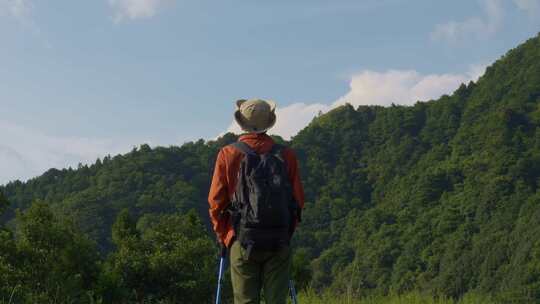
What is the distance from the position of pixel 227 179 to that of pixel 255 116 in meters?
0.40

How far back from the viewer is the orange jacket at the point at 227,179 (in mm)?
4098

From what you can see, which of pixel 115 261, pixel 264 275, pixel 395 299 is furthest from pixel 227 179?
pixel 115 261

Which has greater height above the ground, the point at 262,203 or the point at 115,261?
the point at 115,261

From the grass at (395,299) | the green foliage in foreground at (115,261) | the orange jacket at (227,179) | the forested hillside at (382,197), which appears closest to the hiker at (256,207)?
the orange jacket at (227,179)

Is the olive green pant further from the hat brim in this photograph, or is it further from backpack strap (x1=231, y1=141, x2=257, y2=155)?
the hat brim

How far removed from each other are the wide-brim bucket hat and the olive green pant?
0.66 meters

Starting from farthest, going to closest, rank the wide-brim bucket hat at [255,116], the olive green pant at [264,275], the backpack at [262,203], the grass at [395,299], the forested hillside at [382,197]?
the forested hillside at [382,197] < the grass at [395,299] < the wide-brim bucket hat at [255,116] < the olive green pant at [264,275] < the backpack at [262,203]

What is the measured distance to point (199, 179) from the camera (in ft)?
316

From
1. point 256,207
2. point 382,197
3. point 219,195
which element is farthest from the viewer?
point 382,197

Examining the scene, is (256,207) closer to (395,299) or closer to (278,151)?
(278,151)

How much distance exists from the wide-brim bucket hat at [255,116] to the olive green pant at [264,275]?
662mm

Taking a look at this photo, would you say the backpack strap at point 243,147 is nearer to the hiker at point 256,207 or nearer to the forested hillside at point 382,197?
the hiker at point 256,207

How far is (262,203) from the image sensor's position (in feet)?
13.0

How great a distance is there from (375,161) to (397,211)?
22182 millimetres
